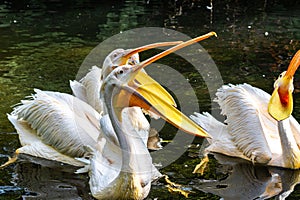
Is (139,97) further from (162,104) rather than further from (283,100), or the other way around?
(283,100)

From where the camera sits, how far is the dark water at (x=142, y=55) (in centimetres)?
454

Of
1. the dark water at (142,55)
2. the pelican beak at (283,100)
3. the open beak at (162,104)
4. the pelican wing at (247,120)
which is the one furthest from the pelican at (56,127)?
the pelican beak at (283,100)

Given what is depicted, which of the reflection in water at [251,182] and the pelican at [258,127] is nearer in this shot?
the reflection in water at [251,182]

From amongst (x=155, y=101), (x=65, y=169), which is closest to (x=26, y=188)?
(x=65, y=169)

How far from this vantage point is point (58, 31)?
34.4 feet

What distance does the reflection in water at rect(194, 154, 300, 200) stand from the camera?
14.3ft

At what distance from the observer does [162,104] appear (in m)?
3.91

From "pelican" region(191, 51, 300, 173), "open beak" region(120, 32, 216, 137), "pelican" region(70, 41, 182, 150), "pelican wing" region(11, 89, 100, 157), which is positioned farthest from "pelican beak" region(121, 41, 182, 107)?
"pelican" region(191, 51, 300, 173)

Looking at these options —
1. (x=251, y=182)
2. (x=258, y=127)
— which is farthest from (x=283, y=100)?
(x=251, y=182)

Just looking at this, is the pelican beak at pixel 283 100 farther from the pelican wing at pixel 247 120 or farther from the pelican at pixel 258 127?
the pelican wing at pixel 247 120

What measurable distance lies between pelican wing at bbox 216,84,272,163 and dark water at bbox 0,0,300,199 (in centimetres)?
15

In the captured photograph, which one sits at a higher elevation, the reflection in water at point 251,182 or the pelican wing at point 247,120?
the pelican wing at point 247,120

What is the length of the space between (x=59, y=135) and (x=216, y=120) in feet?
4.72

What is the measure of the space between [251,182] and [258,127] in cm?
51
